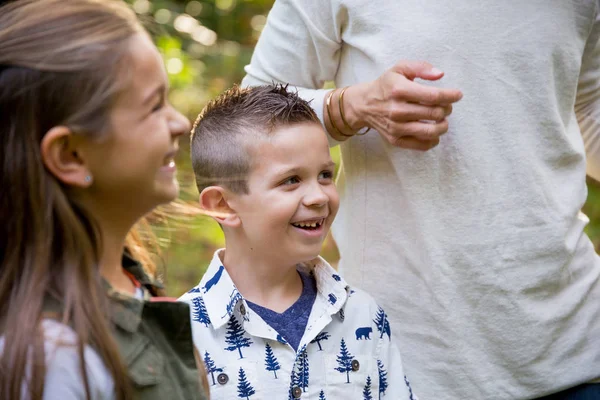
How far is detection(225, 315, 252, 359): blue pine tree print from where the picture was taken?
169 centimetres

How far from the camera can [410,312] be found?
6.09 ft

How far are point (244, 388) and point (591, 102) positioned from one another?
1.18 m

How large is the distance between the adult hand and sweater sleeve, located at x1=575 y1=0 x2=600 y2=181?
47cm

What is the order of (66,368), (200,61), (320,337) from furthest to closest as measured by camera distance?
(200,61) → (320,337) → (66,368)

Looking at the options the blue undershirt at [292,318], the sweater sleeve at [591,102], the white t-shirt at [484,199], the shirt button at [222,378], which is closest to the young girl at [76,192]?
the shirt button at [222,378]

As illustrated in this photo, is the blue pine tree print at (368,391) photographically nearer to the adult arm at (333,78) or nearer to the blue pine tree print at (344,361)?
the blue pine tree print at (344,361)

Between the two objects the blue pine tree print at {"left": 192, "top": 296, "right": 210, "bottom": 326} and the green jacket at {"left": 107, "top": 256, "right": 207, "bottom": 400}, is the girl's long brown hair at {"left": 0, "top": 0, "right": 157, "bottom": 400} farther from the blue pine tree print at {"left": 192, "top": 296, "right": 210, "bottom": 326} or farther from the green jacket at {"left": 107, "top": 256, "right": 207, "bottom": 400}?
the blue pine tree print at {"left": 192, "top": 296, "right": 210, "bottom": 326}

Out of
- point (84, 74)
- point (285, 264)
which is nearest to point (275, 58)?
point (285, 264)

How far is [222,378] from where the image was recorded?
1.64m

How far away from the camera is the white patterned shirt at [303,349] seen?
65.3 inches

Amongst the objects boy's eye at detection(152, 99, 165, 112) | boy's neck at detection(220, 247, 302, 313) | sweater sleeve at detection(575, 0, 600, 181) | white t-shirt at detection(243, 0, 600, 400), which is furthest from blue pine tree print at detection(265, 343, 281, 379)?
sweater sleeve at detection(575, 0, 600, 181)

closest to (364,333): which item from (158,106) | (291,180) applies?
(291,180)

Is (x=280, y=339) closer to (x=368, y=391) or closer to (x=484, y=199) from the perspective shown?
(x=368, y=391)

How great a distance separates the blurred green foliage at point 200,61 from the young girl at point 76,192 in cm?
279
